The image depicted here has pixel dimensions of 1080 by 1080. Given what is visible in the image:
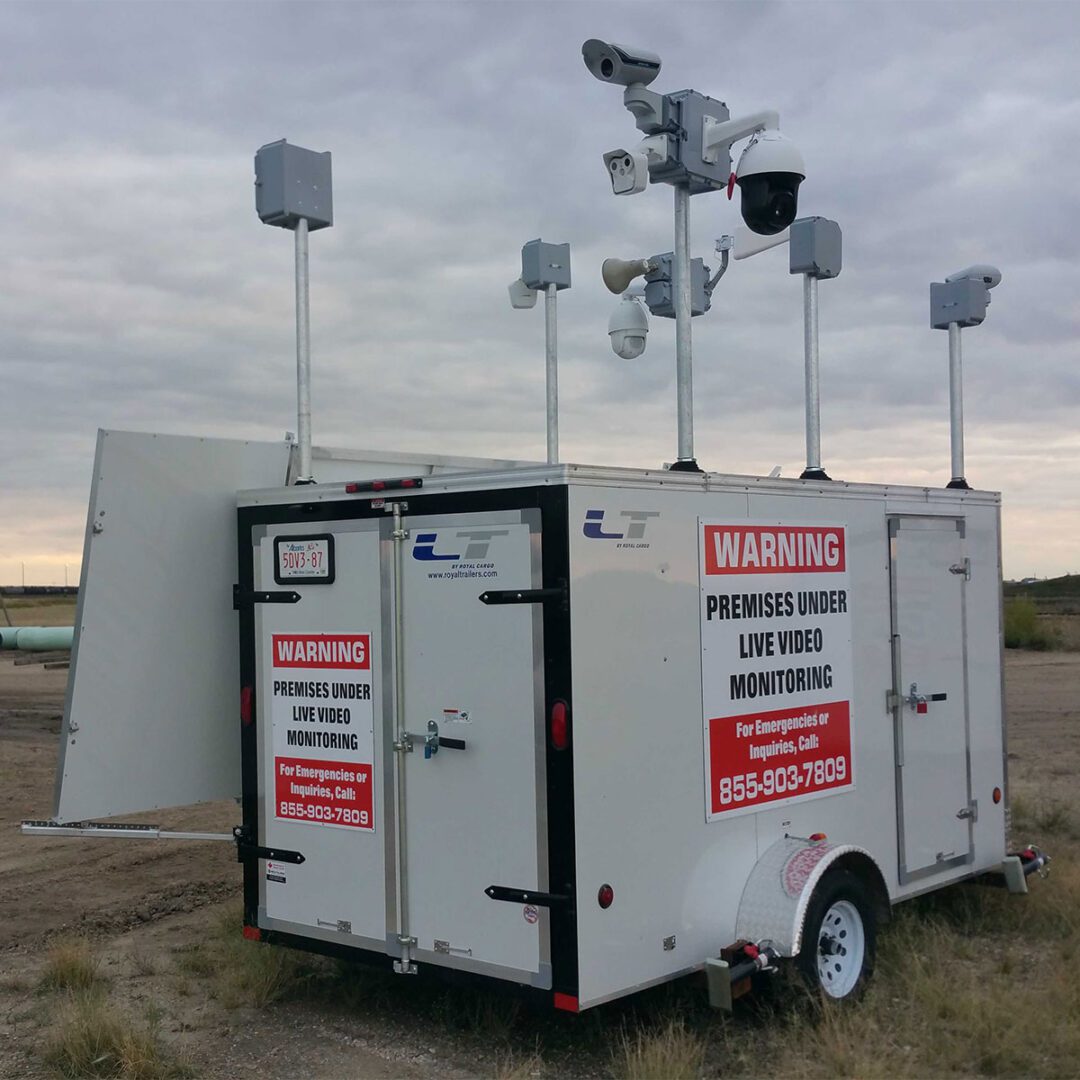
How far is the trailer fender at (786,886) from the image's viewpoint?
17.6 feet

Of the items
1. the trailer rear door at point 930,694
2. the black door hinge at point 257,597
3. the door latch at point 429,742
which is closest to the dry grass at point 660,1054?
the door latch at point 429,742

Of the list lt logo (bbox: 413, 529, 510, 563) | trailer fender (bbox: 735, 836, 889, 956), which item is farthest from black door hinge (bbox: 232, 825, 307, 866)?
trailer fender (bbox: 735, 836, 889, 956)

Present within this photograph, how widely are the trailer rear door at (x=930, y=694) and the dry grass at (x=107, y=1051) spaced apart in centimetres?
372

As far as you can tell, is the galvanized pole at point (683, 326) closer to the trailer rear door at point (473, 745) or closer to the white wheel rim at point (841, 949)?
the trailer rear door at point (473, 745)

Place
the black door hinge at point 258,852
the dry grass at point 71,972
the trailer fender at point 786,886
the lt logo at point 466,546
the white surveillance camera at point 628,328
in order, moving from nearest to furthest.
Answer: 1. the lt logo at point 466,546
2. the trailer fender at point 786,886
3. the black door hinge at point 258,852
4. the dry grass at point 71,972
5. the white surveillance camera at point 628,328

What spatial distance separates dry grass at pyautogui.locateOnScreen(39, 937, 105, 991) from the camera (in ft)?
21.1

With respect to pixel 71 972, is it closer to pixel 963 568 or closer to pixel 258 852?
pixel 258 852

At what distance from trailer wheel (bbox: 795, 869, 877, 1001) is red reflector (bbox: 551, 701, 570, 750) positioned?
4.69ft

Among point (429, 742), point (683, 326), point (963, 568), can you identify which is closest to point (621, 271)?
point (683, 326)

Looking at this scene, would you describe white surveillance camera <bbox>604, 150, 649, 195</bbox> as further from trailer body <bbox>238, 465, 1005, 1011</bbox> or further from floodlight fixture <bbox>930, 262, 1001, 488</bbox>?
floodlight fixture <bbox>930, 262, 1001, 488</bbox>

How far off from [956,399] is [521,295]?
2.95m

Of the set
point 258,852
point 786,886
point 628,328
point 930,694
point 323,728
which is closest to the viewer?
point 786,886

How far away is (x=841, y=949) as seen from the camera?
5855mm

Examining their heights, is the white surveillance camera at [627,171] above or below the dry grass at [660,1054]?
above
